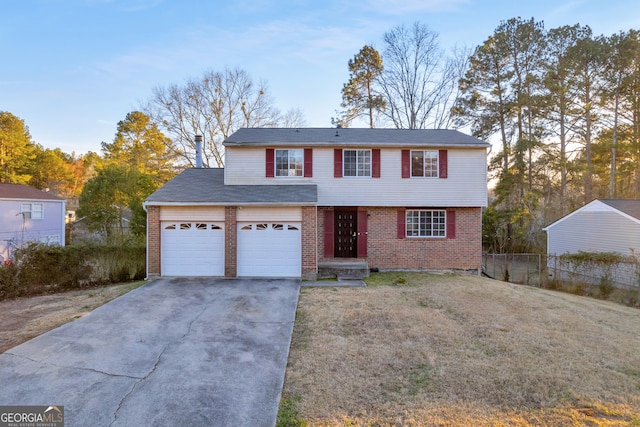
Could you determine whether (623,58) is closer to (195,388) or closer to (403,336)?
(403,336)

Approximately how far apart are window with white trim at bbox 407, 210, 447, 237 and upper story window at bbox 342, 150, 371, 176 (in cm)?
251

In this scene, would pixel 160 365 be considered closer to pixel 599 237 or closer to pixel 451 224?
pixel 451 224

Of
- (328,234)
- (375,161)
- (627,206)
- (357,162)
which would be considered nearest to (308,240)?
(328,234)

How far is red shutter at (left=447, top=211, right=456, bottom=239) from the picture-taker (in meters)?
12.2

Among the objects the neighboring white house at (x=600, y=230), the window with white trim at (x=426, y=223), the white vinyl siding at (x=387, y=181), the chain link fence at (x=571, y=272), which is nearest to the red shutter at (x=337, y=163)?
the white vinyl siding at (x=387, y=181)

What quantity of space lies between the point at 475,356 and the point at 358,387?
227cm

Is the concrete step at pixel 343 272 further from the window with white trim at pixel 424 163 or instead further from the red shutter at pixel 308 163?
the window with white trim at pixel 424 163

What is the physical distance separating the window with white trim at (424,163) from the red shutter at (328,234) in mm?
3784

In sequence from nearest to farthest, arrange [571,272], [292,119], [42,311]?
[42,311] → [571,272] → [292,119]

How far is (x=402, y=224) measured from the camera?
12234mm

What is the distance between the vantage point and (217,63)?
73.6ft

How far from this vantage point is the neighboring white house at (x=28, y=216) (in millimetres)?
18578

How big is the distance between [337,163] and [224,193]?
4.49 meters

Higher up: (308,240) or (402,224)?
(402,224)
